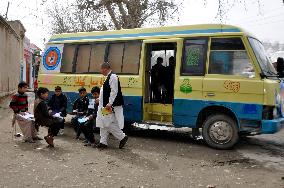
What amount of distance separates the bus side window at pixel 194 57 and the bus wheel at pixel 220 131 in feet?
3.48

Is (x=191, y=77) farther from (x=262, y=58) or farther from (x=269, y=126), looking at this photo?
(x=269, y=126)

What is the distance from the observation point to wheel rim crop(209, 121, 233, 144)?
831 cm

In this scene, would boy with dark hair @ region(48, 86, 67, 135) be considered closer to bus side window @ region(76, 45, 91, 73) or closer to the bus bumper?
bus side window @ region(76, 45, 91, 73)

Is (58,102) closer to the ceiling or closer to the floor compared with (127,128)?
closer to the ceiling

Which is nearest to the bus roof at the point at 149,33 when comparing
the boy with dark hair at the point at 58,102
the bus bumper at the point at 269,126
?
the boy with dark hair at the point at 58,102

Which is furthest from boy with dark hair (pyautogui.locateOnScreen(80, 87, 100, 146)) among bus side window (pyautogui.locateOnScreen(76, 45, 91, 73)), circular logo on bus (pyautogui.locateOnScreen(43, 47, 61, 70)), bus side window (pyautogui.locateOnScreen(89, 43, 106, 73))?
circular logo on bus (pyautogui.locateOnScreen(43, 47, 61, 70))

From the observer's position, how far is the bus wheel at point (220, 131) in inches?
325

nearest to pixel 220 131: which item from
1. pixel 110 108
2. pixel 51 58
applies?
pixel 110 108

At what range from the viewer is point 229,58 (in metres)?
8.30

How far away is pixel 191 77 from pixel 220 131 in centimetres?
134

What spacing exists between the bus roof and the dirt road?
101 inches

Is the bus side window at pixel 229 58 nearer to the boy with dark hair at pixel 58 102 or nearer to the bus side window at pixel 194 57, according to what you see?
the bus side window at pixel 194 57

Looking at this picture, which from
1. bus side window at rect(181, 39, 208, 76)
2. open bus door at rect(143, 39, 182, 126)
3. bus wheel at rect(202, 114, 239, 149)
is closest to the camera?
bus wheel at rect(202, 114, 239, 149)

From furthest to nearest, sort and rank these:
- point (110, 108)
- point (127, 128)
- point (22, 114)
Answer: point (127, 128) → point (22, 114) → point (110, 108)
